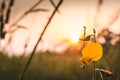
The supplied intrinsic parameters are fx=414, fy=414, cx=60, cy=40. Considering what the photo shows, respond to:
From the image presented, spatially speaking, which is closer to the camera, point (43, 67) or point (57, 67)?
point (43, 67)

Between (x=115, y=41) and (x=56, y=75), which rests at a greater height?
(x=115, y=41)

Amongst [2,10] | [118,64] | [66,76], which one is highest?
[2,10]

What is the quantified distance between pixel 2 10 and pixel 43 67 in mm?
3888

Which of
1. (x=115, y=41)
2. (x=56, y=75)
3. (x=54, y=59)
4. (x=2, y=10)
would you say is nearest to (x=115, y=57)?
(x=115, y=41)

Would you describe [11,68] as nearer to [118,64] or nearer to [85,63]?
[118,64]

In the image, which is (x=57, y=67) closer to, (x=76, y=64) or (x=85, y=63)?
(x=76, y=64)

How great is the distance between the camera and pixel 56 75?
19.8ft

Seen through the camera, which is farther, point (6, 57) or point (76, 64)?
point (76, 64)

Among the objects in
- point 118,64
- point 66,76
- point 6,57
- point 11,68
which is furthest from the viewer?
point 66,76

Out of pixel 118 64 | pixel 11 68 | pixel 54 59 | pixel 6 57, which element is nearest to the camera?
pixel 118 64

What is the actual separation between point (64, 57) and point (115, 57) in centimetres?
421

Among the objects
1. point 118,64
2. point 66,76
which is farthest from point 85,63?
Answer: point 66,76

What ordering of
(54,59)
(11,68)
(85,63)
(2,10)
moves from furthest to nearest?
(54,59), (11,68), (2,10), (85,63)

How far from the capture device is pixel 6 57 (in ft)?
16.5
